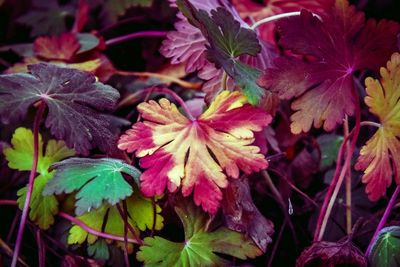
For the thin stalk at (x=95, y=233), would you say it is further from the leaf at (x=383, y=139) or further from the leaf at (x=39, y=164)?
the leaf at (x=383, y=139)

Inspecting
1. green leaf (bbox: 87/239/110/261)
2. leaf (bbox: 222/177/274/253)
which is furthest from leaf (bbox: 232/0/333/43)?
green leaf (bbox: 87/239/110/261)

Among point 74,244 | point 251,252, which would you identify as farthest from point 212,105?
point 74,244

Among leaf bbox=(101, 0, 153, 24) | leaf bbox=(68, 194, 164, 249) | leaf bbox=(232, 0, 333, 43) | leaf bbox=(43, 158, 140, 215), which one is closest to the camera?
leaf bbox=(43, 158, 140, 215)

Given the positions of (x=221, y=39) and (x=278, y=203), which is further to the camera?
(x=278, y=203)

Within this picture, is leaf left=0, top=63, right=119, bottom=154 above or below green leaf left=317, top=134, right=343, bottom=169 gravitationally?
above

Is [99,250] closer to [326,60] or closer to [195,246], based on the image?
[195,246]

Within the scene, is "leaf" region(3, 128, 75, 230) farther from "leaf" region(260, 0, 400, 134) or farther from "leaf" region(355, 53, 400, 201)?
"leaf" region(355, 53, 400, 201)

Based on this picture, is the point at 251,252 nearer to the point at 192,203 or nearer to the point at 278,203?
the point at 192,203
